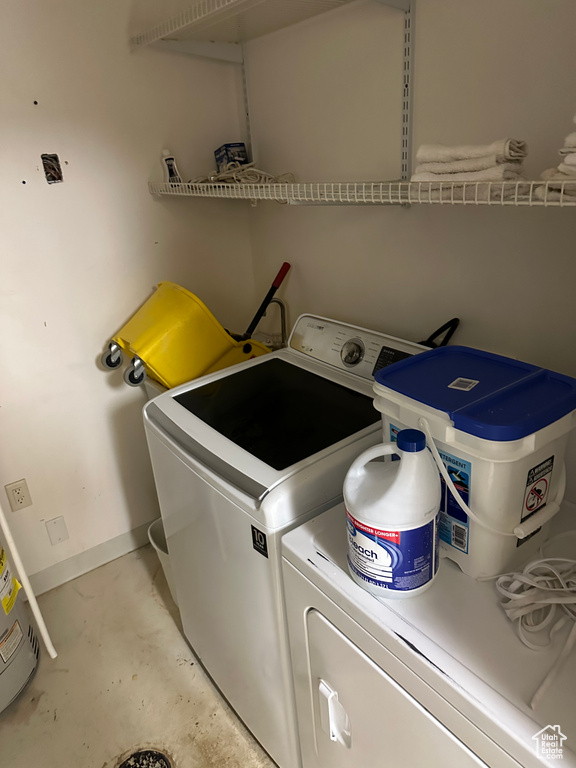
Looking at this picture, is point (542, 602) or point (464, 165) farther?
point (464, 165)

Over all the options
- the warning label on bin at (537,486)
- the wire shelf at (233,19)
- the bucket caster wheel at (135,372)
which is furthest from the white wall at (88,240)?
the warning label on bin at (537,486)

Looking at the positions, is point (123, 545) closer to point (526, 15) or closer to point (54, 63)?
point (54, 63)

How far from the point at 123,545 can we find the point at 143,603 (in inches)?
12.7

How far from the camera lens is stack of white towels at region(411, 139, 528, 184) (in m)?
0.98

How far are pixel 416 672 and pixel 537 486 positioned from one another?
38 cm

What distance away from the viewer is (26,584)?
176 centimetres

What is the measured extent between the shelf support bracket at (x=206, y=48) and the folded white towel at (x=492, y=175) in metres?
1.25

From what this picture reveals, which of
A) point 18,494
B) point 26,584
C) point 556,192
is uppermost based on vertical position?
point 556,192

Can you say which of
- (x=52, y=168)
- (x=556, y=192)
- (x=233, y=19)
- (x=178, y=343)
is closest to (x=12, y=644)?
(x=178, y=343)

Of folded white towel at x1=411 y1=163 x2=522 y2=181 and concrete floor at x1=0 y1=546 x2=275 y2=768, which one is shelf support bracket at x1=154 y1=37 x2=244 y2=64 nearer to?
folded white towel at x1=411 y1=163 x2=522 y2=181

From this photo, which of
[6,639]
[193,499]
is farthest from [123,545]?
[193,499]

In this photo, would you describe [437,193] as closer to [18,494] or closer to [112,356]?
[112,356]

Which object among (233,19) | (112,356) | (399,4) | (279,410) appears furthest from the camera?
(112,356)

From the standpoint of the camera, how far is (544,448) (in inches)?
35.8
